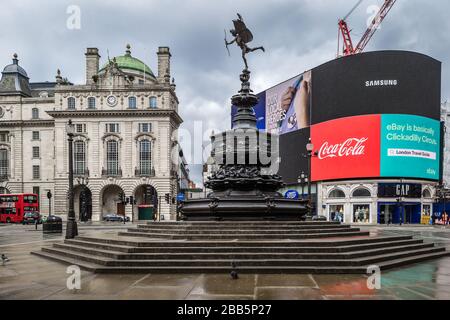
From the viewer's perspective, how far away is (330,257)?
962 centimetres

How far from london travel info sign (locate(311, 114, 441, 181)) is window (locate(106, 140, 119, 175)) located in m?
33.8

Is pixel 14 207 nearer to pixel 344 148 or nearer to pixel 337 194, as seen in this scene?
pixel 337 194

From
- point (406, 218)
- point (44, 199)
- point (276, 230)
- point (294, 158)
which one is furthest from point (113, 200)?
point (276, 230)

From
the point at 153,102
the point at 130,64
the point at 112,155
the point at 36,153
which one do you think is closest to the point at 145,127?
the point at 153,102

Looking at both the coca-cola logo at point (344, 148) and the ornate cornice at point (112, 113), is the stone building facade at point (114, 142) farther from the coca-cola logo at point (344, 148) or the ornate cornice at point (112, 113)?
the coca-cola logo at point (344, 148)

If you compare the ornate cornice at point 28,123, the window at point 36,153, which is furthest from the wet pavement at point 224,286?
the window at point 36,153

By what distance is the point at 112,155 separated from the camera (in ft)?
197

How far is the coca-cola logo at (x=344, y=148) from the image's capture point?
51.9 meters

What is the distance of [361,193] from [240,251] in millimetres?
47220

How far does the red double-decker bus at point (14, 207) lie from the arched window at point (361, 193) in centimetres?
4818

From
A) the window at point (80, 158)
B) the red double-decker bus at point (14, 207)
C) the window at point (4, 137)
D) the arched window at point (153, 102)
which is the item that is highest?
the arched window at point (153, 102)

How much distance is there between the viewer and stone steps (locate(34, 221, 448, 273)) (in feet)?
30.6

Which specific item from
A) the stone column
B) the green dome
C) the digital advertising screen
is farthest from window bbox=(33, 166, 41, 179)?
the digital advertising screen
